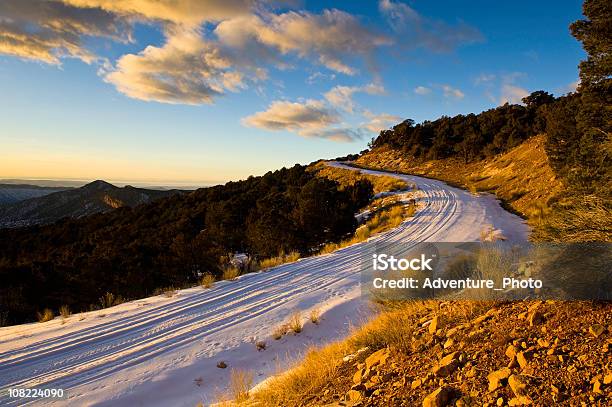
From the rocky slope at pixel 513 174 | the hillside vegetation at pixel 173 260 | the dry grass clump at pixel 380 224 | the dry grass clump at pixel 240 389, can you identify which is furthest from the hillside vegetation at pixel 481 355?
Answer: the rocky slope at pixel 513 174

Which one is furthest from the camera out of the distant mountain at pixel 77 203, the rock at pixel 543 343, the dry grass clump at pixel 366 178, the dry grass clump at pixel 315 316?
the distant mountain at pixel 77 203

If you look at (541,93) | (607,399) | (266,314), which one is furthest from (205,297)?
(541,93)

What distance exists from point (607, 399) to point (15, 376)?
7.47m

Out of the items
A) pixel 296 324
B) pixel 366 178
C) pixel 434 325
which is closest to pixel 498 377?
pixel 434 325

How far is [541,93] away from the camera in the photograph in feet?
141

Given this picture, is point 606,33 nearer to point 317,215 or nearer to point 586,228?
point 586,228

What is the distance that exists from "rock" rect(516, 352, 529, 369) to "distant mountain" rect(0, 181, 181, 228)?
10646 cm

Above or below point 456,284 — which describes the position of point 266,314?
below

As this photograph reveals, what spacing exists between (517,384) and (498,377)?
7.8 inches

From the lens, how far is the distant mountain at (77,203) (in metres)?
99.8

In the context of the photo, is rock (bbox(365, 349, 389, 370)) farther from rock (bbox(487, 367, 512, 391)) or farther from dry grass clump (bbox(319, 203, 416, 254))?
dry grass clump (bbox(319, 203, 416, 254))

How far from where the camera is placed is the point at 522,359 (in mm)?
3055

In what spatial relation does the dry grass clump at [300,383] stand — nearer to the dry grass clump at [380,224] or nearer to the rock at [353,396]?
the rock at [353,396]

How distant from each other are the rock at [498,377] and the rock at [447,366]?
14.4 inches
